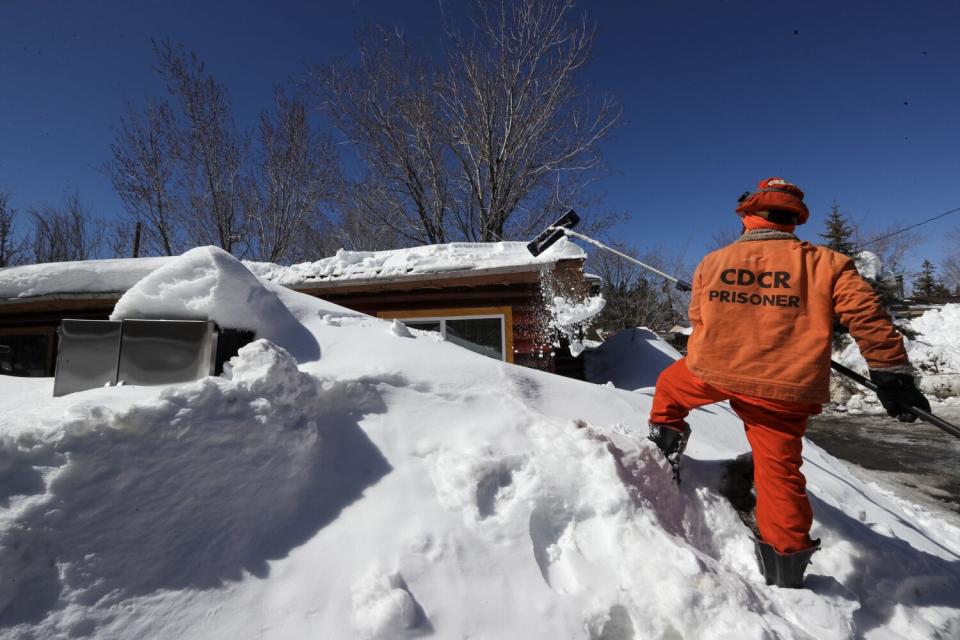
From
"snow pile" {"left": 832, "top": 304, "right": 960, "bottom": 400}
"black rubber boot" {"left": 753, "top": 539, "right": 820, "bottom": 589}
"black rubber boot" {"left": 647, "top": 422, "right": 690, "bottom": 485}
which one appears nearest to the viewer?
"black rubber boot" {"left": 753, "top": 539, "right": 820, "bottom": 589}

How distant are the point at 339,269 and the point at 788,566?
649 centimetres

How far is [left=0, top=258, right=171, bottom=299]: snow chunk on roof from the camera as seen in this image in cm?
501

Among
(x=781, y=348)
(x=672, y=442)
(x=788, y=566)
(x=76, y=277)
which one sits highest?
(x=76, y=277)

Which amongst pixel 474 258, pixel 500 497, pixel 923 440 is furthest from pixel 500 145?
pixel 500 497

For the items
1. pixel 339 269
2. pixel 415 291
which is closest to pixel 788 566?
pixel 415 291

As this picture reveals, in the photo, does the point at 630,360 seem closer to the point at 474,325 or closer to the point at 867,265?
the point at 474,325

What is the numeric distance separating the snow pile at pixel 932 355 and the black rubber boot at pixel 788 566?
10.2 m

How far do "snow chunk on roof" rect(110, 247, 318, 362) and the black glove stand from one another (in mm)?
3090

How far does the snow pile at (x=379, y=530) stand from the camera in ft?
4.14

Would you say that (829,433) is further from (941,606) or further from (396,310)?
(396,310)

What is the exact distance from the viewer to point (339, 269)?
6.80 meters

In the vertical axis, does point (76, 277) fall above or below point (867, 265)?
below

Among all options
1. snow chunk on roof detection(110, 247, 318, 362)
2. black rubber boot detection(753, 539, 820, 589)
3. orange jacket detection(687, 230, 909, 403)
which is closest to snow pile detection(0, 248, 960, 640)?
black rubber boot detection(753, 539, 820, 589)

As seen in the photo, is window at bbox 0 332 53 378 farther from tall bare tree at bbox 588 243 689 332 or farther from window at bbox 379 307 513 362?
tall bare tree at bbox 588 243 689 332
